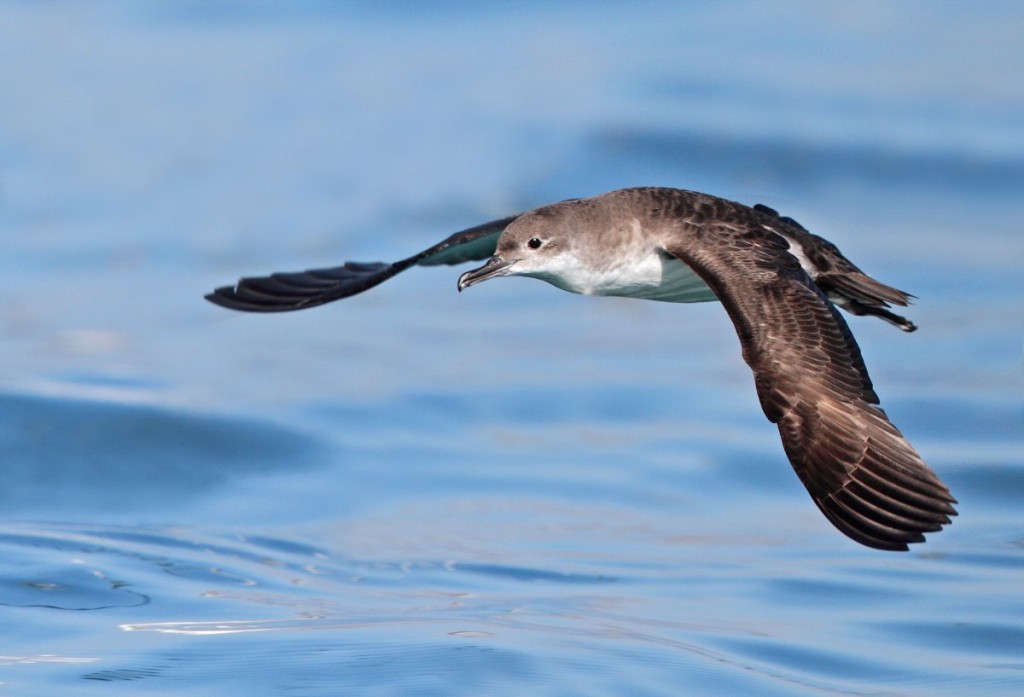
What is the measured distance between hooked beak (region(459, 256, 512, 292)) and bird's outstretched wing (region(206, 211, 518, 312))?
70cm

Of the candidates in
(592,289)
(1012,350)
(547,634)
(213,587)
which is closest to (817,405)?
(592,289)

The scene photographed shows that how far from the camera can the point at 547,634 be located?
28.1 feet

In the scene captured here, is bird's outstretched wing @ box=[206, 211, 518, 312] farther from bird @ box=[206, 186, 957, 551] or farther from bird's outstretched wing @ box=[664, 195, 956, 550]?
bird's outstretched wing @ box=[664, 195, 956, 550]

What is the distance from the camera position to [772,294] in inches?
282

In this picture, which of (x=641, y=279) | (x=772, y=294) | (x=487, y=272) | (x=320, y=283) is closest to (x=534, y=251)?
(x=487, y=272)

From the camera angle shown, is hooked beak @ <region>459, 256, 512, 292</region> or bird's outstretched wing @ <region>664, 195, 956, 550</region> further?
hooked beak @ <region>459, 256, 512, 292</region>

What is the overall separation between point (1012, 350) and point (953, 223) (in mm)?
2553

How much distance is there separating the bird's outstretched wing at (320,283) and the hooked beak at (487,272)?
70 cm

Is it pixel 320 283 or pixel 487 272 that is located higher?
pixel 320 283

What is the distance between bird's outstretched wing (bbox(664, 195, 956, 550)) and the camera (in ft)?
21.6

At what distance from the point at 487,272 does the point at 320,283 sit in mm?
1721

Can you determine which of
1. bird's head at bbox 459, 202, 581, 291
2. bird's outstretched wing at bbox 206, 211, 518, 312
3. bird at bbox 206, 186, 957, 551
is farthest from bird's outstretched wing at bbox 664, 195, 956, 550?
bird's outstretched wing at bbox 206, 211, 518, 312

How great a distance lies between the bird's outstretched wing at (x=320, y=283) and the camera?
29.2ft

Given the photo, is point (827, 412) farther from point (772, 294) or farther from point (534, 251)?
point (534, 251)
